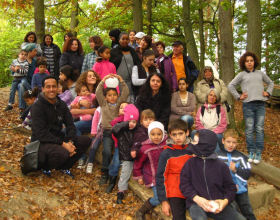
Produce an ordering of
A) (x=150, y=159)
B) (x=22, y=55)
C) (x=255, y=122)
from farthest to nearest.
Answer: (x=22, y=55) < (x=255, y=122) < (x=150, y=159)

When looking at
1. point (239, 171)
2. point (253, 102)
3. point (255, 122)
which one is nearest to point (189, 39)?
point (253, 102)

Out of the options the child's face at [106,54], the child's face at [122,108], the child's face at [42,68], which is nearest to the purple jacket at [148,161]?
the child's face at [122,108]

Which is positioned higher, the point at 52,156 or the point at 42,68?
the point at 42,68

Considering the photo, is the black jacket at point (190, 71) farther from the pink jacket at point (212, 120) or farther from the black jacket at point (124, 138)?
the black jacket at point (124, 138)

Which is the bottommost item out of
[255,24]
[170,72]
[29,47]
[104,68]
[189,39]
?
[170,72]

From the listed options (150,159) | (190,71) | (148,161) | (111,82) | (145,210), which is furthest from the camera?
(190,71)

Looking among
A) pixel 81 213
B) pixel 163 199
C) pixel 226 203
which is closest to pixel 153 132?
pixel 163 199

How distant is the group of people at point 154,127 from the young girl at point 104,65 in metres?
0.02

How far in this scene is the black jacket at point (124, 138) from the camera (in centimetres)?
425

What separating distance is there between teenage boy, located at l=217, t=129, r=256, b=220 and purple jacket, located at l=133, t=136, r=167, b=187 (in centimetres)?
103

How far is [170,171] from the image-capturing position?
350cm

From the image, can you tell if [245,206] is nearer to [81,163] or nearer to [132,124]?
[132,124]

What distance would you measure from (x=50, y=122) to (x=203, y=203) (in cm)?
305

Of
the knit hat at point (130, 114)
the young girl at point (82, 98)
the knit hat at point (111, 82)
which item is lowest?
the knit hat at point (130, 114)
